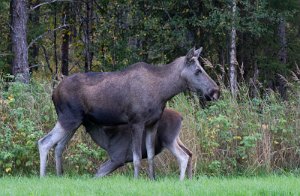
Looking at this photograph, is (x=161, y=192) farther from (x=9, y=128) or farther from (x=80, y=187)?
(x=9, y=128)

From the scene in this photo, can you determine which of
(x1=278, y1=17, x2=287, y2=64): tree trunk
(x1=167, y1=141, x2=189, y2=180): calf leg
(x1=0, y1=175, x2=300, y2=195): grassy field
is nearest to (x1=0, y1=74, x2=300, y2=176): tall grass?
(x1=167, y1=141, x2=189, y2=180): calf leg

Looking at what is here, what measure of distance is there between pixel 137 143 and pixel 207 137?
2656 millimetres

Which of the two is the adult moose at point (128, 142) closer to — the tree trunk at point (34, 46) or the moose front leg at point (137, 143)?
the moose front leg at point (137, 143)

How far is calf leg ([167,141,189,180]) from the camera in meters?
14.7

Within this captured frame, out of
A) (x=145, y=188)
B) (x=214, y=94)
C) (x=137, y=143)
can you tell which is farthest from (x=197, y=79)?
(x=145, y=188)

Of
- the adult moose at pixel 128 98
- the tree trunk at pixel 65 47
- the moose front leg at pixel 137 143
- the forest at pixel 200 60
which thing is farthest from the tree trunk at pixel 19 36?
the moose front leg at pixel 137 143

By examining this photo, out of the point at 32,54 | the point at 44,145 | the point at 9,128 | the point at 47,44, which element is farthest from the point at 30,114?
the point at 47,44

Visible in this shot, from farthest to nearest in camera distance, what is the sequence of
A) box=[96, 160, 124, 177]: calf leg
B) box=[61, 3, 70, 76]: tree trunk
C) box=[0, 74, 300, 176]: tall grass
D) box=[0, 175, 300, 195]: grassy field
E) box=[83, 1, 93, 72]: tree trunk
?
box=[61, 3, 70, 76]: tree trunk, box=[83, 1, 93, 72]: tree trunk, box=[0, 74, 300, 176]: tall grass, box=[96, 160, 124, 177]: calf leg, box=[0, 175, 300, 195]: grassy field

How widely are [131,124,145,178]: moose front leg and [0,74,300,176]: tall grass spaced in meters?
1.78

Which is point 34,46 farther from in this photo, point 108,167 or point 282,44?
point 108,167

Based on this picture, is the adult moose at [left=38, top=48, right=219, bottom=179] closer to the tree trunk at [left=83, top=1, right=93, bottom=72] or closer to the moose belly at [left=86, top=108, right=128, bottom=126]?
the moose belly at [left=86, top=108, right=128, bottom=126]

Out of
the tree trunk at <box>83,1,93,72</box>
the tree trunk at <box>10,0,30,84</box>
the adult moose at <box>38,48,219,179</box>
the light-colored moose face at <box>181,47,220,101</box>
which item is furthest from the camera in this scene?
the tree trunk at <box>83,1,93,72</box>

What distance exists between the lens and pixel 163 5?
100 feet

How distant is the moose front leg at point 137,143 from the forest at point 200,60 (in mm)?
1830
